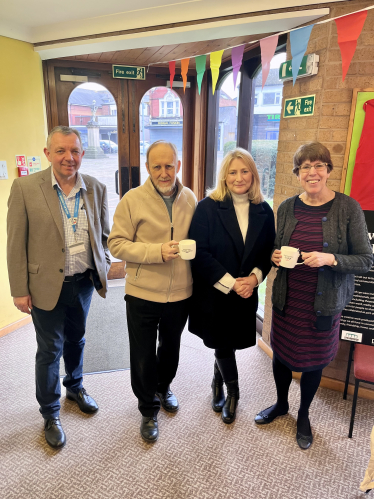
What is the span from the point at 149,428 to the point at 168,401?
0.25 meters

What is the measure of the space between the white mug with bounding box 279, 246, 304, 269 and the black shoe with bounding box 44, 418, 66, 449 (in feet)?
4.92

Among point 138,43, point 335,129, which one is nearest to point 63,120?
point 138,43

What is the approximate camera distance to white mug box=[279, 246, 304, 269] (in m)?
1.56

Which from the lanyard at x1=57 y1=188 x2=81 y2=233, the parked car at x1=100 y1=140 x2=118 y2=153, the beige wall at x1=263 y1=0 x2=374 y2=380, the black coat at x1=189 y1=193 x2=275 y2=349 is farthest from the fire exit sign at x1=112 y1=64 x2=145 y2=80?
the black coat at x1=189 y1=193 x2=275 y2=349

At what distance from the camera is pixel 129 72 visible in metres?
3.63

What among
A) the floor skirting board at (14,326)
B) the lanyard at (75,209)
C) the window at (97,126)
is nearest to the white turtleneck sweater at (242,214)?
the lanyard at (75,209)

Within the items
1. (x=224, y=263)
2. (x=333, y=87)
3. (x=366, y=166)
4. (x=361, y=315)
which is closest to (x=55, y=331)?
(x=224, y=263)

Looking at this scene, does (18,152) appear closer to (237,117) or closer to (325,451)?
(237,117)

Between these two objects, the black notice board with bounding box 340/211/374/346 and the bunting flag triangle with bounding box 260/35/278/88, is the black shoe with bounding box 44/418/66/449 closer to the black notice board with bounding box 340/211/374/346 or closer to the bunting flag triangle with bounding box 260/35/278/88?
the black notice board with bounding box 340/211/374/346

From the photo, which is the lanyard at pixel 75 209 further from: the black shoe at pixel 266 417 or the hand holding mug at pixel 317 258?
the black shoe at pixel 266 417

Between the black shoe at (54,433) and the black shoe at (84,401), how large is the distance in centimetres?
19

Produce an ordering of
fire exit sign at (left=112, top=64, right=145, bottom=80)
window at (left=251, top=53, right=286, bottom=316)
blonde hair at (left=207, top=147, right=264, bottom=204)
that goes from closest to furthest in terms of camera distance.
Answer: blonde hair at (left=207, top=147, right=264, bottom=204) < window at (left=251, top=53, right=286, bottom=316) < fire exit sign at (left=112, top=64, right=145, bottom=80)

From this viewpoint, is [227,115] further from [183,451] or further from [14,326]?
[183,451]

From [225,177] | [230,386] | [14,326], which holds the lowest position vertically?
[14,326]
